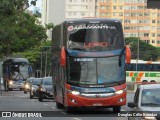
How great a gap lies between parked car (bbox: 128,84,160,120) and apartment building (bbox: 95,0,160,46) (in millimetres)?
175130

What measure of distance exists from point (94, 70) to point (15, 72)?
44743mm

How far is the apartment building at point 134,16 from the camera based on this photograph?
193 m

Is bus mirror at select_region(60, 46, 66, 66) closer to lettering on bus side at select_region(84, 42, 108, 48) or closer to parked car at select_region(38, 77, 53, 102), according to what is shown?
lettering on bus side at select_region(84, 42, 108, 48)

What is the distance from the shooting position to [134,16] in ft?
638

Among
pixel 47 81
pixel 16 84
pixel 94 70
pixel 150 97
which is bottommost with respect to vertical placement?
pixel 16 84

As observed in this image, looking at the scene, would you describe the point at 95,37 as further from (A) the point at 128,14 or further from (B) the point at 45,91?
(A) the point at 128,14

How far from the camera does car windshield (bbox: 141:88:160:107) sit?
1587 cm

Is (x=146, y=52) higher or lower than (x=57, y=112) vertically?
lower

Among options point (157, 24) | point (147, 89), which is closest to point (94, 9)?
point (157, 24)

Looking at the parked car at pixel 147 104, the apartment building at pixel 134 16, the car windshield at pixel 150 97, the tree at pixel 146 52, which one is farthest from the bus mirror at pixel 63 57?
the apartment building at pixel 134 16

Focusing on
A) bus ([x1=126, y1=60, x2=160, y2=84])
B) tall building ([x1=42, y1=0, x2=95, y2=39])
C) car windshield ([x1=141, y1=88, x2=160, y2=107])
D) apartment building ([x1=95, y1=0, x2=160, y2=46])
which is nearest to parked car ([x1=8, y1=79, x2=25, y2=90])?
bus ([x1=126, y1=60, x2=160, y2=84])

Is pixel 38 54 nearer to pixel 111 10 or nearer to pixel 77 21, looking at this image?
pixel 111 10

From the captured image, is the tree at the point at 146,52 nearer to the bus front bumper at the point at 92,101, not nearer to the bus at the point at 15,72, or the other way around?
the bus at the point at 15,72

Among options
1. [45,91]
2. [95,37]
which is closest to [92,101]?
[95,37]
